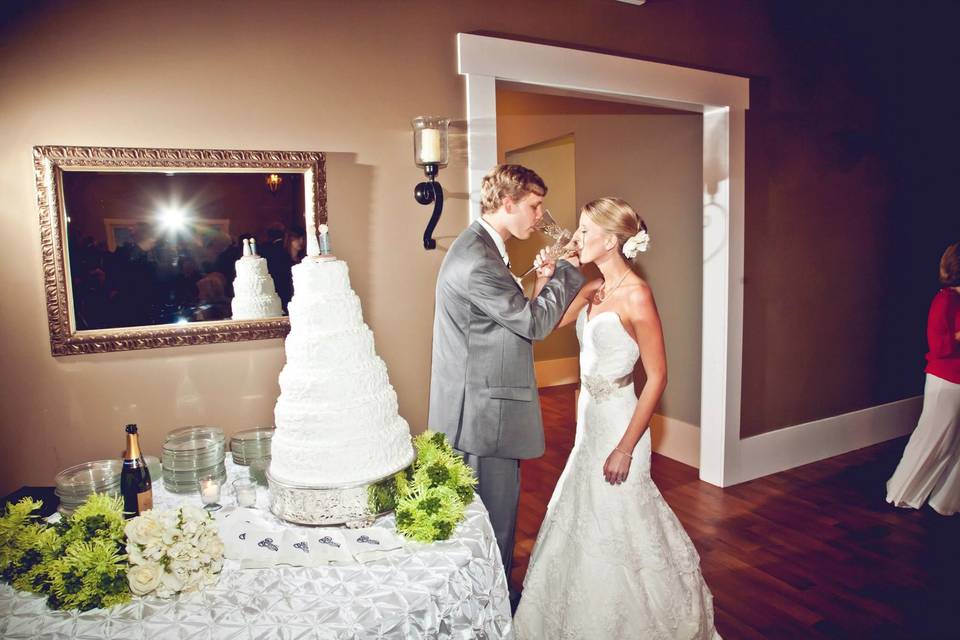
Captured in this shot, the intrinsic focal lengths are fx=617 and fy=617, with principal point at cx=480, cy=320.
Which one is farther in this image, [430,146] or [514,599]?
[514,599]

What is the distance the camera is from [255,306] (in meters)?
2.53

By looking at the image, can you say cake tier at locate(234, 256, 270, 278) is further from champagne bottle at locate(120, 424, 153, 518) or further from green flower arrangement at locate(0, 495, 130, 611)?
green flower arrangement at locate(0, 495, 130, 611)

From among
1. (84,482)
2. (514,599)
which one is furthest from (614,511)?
(84,482)

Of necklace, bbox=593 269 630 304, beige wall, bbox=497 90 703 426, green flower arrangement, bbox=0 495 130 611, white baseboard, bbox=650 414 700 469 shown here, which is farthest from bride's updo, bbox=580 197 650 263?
white baseboard, bbox=650 414 700 469

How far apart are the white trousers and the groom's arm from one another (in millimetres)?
2904

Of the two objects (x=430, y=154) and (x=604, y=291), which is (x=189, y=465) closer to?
(x=430, y=154)

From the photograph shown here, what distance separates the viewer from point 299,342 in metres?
1.71

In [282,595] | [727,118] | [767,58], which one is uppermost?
[767,58]

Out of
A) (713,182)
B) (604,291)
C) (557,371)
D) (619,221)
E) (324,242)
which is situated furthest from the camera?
(557,371)

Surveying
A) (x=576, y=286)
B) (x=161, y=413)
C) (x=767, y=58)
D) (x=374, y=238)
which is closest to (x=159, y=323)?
(x=161, y=413)

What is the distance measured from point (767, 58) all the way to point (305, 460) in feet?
13.4

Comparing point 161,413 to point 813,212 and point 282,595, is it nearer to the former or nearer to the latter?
point 282,595

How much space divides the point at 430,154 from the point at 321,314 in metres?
1.25

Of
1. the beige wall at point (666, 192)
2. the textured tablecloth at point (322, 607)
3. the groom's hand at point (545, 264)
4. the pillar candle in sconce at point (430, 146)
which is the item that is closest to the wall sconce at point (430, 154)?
the pillar candle in sconce at point (430, 146)
